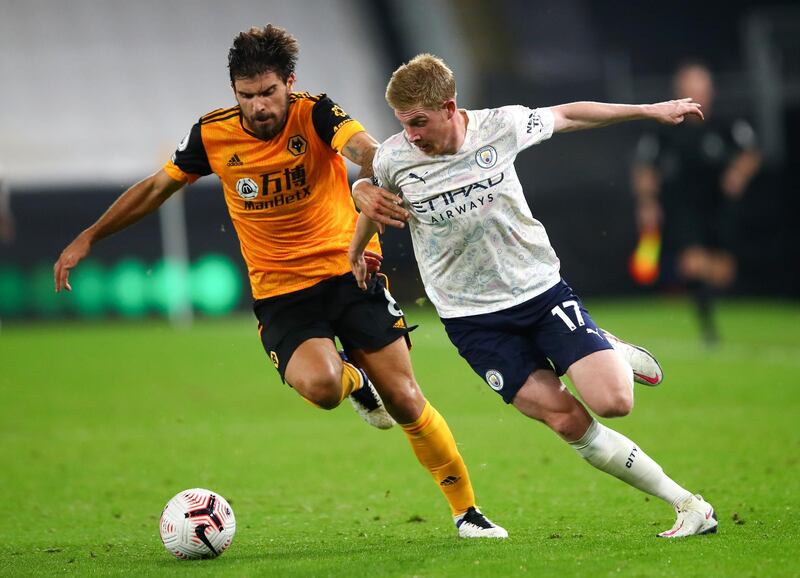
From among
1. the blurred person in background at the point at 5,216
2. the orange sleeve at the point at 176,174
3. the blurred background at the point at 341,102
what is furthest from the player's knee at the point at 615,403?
the blurred person in background at the point at 5,216

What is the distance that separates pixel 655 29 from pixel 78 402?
57.7 feet

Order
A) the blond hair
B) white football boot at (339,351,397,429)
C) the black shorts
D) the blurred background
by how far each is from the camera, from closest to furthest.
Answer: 1. the blond hair
2. the black shorts
3. white football boot at (339,351,397,429)
4. the blurred background

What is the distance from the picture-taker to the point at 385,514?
21.3 feet

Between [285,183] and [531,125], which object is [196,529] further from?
[531,125]

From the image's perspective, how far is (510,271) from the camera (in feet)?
17.7

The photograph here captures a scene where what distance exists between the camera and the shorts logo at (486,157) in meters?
5.28

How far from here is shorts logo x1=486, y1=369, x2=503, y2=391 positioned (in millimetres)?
5441

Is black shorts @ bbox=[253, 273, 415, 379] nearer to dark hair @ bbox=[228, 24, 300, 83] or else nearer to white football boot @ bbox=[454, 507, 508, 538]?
white football boot @ bbox=[454, 507, 508, 538]

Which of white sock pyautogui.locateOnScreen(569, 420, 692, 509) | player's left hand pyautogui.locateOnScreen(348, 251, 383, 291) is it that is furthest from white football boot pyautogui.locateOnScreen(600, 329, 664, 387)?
player's left hand pyautogui.locateOnScreen(348, 251, 383, 291)

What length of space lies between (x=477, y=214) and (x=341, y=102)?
2103cm

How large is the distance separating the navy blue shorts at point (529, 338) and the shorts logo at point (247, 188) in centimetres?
119

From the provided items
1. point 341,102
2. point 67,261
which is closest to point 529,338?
point 67,261

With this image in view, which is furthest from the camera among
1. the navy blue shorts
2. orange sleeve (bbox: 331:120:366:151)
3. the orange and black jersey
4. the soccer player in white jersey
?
the orange and black jersey

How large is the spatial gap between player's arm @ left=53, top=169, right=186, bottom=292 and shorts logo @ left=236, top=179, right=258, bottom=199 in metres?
0.27
